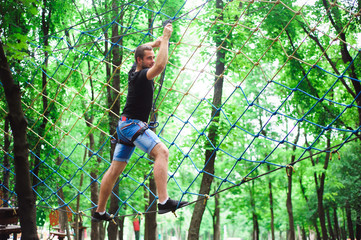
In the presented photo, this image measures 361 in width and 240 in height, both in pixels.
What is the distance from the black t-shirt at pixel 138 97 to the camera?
2.89 metres

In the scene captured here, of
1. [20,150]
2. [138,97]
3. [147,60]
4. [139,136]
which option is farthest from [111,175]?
[147,60]

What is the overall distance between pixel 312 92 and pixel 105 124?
14.4 ft

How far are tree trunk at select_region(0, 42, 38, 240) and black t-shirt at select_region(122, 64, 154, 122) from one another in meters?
0.97

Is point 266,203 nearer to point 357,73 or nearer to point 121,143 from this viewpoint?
point 357,73

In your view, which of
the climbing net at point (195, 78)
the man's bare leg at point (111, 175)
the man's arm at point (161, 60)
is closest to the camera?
the man's arm at point (161, 60)

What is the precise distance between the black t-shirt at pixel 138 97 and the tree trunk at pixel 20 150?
965mm

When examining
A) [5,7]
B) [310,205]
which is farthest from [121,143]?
[310,205]

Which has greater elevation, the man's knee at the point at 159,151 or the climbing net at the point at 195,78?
the climbing net at the point at 195,78

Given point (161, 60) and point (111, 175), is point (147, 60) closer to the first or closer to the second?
point (161, 60)

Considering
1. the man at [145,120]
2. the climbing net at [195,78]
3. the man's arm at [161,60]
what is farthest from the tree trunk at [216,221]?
the man's arm at [161,60]

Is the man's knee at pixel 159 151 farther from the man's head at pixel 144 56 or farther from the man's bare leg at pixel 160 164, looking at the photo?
the man's head at pixel 144 56

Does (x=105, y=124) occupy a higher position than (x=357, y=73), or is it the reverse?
(x=357, y=73)

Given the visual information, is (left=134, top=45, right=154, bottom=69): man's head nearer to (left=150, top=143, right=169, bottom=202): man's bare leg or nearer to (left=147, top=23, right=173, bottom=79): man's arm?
(left=147, top=23, right=173, bottom=79): man's arm

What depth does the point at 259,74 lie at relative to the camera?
1227 cm
